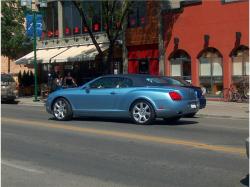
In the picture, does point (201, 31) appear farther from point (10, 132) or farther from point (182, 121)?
point (10, 132)

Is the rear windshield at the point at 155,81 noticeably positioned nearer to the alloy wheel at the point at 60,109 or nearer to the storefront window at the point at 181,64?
the alloy wheel at the point at 60,109

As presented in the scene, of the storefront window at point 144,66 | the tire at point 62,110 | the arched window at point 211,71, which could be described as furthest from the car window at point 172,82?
the storefront window at point 144,66

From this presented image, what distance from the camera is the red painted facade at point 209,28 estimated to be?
25844 mm

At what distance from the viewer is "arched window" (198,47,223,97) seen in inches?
1075

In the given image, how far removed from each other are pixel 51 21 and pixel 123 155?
98.7 ft

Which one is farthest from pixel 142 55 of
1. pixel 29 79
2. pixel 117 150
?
pixel 117 150

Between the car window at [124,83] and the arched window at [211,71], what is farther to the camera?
the arched window at [211,71]

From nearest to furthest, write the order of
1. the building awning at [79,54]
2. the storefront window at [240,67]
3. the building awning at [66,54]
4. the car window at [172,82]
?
the car window at [172,82], the storefront window at [240,67], the building awning at [79,54], the building awning at [66,54]

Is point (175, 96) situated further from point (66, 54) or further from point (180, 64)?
point (66, 54)

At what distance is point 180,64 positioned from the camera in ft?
96.4

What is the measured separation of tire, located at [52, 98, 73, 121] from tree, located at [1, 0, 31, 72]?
18476mm

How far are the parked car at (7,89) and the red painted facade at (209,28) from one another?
8.31 metres

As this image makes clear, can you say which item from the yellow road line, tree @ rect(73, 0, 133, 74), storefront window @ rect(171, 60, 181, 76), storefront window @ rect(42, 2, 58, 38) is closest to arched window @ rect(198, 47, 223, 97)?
storefront window @ rect(171, 60, 181, 76)

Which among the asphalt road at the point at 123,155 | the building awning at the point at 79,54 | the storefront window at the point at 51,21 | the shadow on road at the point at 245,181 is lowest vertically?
the shadow on road at the point at 245,181
